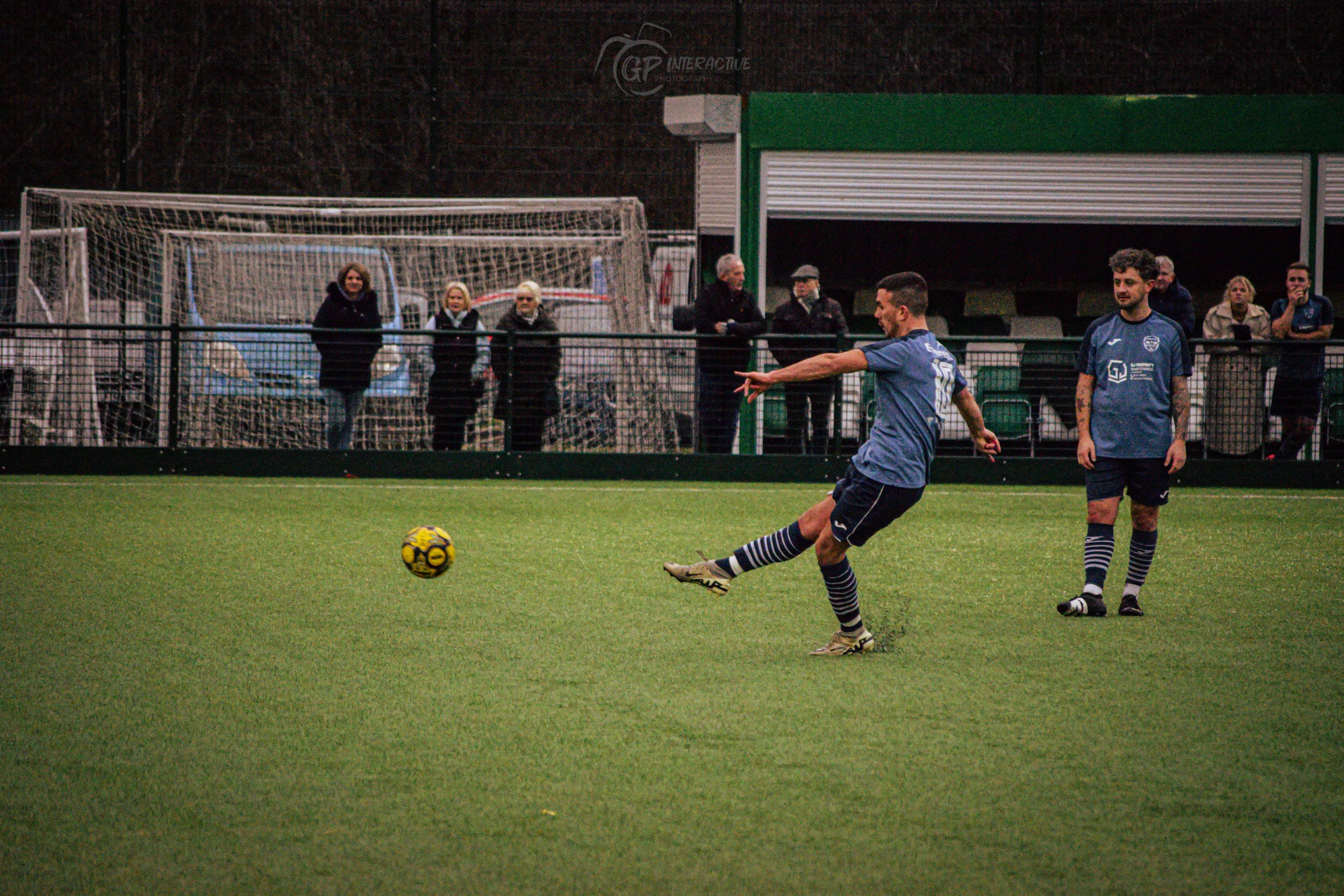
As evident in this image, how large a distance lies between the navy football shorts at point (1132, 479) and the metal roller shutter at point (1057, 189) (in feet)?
26.9

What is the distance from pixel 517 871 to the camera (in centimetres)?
346

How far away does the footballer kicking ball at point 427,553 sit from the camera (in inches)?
277

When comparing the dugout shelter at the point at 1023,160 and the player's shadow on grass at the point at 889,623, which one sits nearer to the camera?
the player's shadow on grass at the point at 889,623

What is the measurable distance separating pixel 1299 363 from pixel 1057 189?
327 cm

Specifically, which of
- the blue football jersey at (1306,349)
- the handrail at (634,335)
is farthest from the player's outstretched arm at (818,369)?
the blue football jersey at (1306,349)

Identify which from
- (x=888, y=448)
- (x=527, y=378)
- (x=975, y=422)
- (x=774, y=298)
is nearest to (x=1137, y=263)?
(x=975, y=422)

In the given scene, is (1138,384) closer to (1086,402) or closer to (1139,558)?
(1086,402)

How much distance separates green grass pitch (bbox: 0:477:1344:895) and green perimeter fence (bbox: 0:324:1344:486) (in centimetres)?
409

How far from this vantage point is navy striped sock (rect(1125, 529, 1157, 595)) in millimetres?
7062

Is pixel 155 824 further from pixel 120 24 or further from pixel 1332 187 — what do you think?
pixel 120 24

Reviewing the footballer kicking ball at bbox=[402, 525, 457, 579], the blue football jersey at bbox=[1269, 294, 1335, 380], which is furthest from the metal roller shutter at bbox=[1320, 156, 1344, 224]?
the footballer kicking ball at bbox=[402, 525, 457, 579]

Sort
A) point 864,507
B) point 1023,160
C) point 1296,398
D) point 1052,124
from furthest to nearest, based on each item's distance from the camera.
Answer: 1. point 1023,160
2. point 1052,124
3. point 1296,398
4. point 864,507

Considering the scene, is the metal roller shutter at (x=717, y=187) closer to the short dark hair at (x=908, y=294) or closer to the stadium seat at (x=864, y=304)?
the stadium seat at (x=864, y=304)

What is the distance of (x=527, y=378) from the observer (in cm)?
1298
